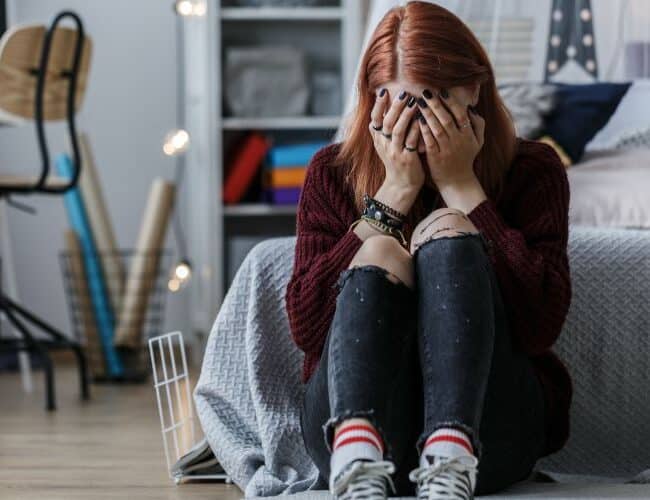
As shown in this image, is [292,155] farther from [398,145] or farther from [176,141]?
[398,145]

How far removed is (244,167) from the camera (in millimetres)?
3846

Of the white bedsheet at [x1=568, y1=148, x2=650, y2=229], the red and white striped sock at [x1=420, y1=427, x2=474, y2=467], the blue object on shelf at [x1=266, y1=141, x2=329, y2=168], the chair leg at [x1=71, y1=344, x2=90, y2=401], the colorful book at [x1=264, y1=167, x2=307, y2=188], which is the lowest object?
the chair leg at [x1=71, y1=344, x2=90, y2=401]

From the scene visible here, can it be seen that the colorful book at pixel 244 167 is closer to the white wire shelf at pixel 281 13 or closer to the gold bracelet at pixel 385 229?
the white wire shelf at pixel 281 13

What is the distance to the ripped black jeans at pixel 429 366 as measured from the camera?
1405 millimetres

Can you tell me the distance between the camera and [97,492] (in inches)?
77.2

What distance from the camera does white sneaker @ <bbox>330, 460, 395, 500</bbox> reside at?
1.33 meters

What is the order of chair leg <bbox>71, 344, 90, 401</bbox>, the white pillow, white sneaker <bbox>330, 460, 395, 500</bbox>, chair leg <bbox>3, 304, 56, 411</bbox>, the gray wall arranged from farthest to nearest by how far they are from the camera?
the gray wall < chair leg <bbox>71, 344, 90, 401</bbox> < chair leg <bbox>3, 304, 56, 411</bbox> < the white pillow < white sneaker <bbox>330, 460, 395, 500</bbox>

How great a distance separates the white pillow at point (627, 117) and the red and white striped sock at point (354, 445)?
1.55 m

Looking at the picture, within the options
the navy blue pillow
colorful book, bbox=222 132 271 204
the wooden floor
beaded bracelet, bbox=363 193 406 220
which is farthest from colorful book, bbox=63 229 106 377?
beaded bracelet, bbox=363 193 406 220

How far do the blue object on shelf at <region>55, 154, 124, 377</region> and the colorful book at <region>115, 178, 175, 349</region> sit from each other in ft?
0.13

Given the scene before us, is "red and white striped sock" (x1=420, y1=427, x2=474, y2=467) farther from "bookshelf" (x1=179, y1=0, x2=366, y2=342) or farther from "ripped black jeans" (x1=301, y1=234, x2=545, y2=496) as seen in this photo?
"bookshelf" (x1=179, y1=0, x2=366, y2=342)

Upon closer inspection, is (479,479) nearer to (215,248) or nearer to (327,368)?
(327,368)

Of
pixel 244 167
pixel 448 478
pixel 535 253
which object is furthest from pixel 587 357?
pixel 244 167

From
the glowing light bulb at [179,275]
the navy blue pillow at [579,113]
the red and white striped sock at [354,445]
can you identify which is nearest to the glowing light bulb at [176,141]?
the glowing light bulb at [179,275]
